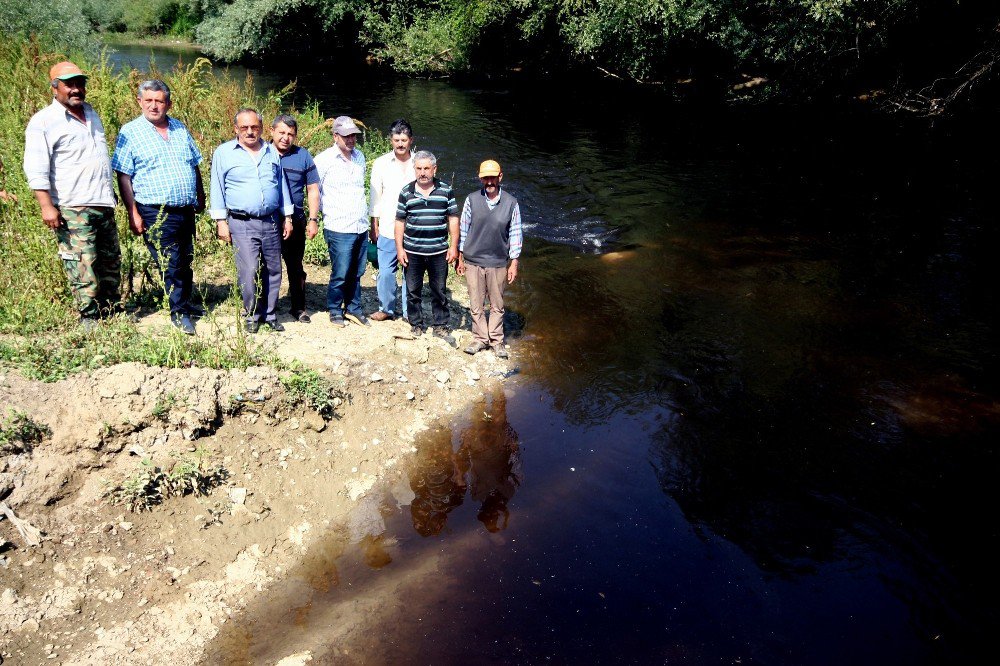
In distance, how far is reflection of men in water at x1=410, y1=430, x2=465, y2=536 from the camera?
4.94 m

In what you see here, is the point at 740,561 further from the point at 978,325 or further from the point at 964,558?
the point at 978,325

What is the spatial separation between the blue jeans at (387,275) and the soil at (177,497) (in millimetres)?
1075

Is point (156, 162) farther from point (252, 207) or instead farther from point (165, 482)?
point (165, 482)

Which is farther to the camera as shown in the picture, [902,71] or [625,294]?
[902,71]

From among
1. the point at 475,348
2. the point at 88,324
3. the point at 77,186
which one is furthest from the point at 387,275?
the point at 77,186

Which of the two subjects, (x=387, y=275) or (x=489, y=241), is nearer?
(x=489, y=241)

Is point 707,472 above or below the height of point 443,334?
below

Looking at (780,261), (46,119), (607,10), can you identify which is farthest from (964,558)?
(607,10)

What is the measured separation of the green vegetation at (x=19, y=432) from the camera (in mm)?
4246

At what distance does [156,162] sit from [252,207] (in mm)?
745

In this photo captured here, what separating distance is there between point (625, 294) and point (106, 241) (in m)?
5.71

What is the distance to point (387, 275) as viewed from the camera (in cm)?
692

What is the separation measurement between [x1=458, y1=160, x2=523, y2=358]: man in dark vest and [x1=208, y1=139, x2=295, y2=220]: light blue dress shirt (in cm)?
171

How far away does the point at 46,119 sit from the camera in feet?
16.0
